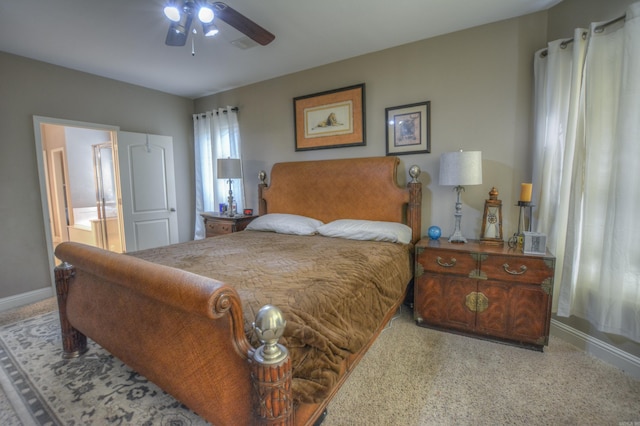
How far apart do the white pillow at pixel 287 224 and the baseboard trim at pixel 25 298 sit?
8.10 feet

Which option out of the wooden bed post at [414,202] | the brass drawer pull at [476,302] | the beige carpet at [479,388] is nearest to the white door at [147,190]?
the beige carpet at [479,388]

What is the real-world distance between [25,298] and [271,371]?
3.86 m

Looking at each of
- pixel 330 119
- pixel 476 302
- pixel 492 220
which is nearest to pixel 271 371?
pixel 476 302

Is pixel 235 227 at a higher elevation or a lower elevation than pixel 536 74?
lower

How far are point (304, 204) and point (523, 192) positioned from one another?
7.15ft

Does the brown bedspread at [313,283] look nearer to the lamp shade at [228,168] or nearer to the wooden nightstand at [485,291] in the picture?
the wooden nightstand at [485,291]

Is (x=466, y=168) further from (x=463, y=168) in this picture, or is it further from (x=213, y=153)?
(x=213, y=153)

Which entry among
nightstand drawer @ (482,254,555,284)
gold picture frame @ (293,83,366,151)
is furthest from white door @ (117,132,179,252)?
nightstand drawer @ (482,254,555,284)

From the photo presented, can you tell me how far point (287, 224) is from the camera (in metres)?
3.12

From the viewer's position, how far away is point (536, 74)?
2.36 metres

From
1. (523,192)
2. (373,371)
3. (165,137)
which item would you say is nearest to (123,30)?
(165,137)

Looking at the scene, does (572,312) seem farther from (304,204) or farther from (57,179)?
(57,179)

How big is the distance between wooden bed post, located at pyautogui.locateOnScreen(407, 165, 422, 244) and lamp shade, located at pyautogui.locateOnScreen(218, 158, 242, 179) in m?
2.23

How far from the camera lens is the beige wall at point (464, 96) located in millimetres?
2496
